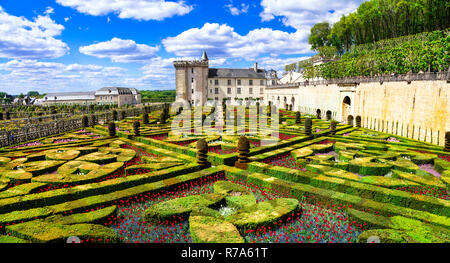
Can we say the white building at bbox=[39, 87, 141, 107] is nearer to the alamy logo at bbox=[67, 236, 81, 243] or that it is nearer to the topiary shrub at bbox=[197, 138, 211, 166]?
the topiary shrub at bbox=[197, 138, 211, 166]

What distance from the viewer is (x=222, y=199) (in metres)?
7.95

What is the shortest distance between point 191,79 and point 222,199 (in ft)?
189

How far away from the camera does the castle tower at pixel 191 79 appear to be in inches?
2450

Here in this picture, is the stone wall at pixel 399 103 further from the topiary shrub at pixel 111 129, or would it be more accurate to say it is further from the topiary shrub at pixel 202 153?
the topiary shrub at pixel 111 129

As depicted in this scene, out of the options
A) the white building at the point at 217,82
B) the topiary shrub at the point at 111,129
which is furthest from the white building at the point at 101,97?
the topiary shrub at the point at 111,129

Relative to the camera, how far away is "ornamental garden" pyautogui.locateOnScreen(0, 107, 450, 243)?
5.94m

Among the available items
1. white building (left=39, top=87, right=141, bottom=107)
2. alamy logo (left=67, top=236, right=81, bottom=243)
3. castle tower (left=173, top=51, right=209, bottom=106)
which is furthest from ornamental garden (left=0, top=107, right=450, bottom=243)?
white building (left=39, top=87, right=141, bottom=107)

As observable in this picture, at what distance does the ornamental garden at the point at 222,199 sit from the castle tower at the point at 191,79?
166 feet

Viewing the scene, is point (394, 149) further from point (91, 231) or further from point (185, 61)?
point (185, 61)

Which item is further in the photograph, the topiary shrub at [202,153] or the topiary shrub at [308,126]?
the topiary shrub at [308,126]

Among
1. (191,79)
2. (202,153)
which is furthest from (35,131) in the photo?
(191,79)

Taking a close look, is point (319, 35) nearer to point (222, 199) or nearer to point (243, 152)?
point (243, 152)

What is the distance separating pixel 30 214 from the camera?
6.41 meters
